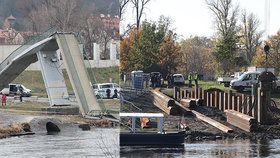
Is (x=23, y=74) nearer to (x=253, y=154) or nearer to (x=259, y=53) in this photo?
(x=253, y=154)

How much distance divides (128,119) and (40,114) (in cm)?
941

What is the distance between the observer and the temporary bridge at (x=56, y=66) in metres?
4.94

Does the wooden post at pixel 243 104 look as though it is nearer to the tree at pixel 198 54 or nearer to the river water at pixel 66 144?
the river water at pixel 66 144

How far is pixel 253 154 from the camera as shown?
1559 cm

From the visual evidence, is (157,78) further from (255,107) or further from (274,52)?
(274,52)

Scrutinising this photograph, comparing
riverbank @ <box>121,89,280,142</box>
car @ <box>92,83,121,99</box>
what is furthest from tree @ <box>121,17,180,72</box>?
car @ <box>92,83,121,99</box>

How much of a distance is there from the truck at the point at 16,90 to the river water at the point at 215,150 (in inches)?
353

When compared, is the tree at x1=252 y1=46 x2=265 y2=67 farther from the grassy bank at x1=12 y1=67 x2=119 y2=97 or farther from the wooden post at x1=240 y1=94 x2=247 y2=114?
the grassy bank at x1=12 y1=67 x2=119 y2=97

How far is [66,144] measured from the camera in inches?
187

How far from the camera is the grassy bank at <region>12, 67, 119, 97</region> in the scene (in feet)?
15.9

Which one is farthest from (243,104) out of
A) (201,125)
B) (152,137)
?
(152,137)

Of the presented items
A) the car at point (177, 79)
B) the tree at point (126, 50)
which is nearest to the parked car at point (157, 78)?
the tree at point (126, 50)

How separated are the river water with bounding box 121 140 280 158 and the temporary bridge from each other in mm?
8985

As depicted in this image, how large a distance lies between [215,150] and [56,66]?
37.8 feet
